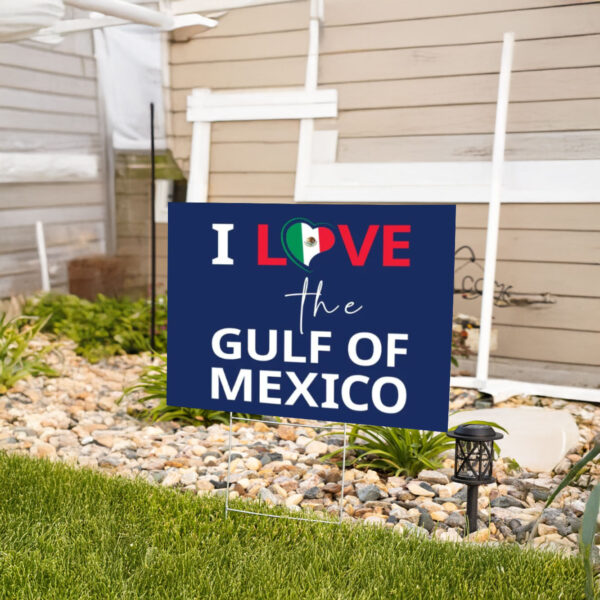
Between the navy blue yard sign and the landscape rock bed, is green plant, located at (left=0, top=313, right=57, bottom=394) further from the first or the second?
the navy blue yard sign

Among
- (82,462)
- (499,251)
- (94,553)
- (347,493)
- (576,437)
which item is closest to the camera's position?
(94,553)

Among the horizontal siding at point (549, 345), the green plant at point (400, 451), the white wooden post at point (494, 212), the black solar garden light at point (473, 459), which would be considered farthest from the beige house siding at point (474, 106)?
the black solar garden light at point (473, 459)

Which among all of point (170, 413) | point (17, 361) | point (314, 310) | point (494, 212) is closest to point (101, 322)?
point (17, 361)

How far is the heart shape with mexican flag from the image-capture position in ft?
7.75

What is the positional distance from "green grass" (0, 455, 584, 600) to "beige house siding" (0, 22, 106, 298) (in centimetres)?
308

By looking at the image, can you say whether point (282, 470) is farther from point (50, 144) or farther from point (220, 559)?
point (50, 144)

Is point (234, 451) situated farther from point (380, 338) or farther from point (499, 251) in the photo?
point (499, 251)

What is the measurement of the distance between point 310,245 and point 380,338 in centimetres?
36

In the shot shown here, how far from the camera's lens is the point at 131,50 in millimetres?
5539

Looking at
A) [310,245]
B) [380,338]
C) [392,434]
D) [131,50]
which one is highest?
[131,50]

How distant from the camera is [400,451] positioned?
119 inches

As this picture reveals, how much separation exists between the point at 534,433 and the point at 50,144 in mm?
3896

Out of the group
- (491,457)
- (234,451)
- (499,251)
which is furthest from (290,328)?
(499,251)

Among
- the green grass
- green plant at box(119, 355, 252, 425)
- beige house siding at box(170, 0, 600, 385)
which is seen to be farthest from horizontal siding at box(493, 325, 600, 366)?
the green grass
